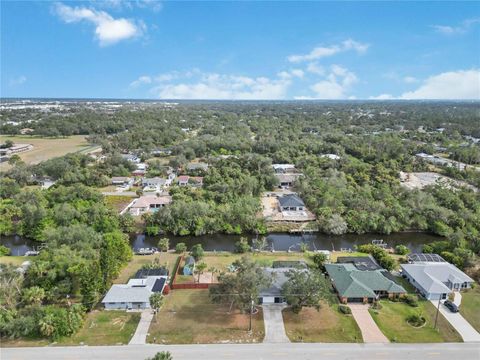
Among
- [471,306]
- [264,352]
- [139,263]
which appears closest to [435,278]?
[471,306]

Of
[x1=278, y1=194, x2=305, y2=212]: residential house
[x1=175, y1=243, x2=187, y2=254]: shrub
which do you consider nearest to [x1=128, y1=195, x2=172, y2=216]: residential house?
[x1=175, y1=243, x2=187, y2=254]: shrub

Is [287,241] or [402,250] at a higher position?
[402,250]

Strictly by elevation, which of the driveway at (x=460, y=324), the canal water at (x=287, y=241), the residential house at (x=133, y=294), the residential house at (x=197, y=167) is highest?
the residential house at (x=197, y=167)

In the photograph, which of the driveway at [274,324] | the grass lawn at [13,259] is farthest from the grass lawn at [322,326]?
the grass lawn at [13,259]

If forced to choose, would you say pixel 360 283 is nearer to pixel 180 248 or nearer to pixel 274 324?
pixel 274 324

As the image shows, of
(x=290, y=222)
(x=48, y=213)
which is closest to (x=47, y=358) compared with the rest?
(x=48, y=213)

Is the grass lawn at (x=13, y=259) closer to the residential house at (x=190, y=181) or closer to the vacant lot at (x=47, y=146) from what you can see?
the residential house at (x=190, y=181)

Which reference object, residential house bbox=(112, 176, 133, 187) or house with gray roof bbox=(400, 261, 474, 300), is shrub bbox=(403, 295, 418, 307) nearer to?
house with gray roof bbox=(400, 261, 474, 300)
